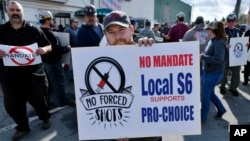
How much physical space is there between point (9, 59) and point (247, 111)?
13.7ft

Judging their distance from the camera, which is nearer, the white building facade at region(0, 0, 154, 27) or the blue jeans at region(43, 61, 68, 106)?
the blue jeans at region(43, 61, 68, 106)

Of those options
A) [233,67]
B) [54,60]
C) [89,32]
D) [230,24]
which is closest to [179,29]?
[230,24]

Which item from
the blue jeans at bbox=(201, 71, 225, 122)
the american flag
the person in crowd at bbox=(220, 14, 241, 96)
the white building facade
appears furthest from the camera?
the american flag

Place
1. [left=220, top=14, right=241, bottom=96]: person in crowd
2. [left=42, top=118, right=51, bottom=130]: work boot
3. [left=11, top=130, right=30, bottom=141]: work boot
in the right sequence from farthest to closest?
[left=220, top=14, right=241, bottom=96]: person in crowd
[left=42, top=118, right=51, bottom=130]: work boot
[left=11, top=130, right=30, bottom=141]: work boot

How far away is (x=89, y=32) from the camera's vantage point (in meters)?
3.41

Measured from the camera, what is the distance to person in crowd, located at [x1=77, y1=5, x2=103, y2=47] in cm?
340

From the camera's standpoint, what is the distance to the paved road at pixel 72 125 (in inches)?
132

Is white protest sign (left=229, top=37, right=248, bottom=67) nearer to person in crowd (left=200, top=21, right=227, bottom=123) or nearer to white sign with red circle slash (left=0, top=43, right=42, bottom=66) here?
person in crowd (left=200, top=21, right=227, bottom=123)

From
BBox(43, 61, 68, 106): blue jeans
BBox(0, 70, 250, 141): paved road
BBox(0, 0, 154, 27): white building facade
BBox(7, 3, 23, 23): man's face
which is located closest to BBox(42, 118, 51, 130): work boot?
BBox(0, 70, 250, 141): paved road

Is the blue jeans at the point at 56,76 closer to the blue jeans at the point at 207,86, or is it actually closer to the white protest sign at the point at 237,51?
the blue jeans at the point at 207,86

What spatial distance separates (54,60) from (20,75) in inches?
48.8

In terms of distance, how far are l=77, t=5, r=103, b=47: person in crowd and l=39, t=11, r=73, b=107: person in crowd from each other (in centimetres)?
92

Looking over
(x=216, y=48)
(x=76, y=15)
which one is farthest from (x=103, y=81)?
(x=76, y=15)

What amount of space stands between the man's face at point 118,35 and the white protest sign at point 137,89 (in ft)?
0.36
